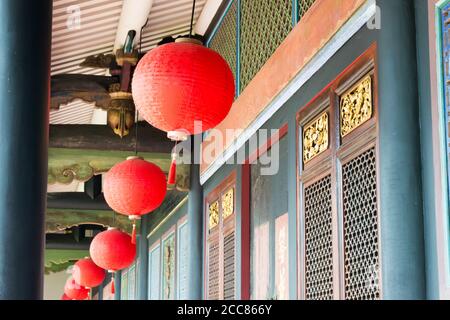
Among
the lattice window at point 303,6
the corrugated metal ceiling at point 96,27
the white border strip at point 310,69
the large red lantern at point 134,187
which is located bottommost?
the large red lantern at point 134,187

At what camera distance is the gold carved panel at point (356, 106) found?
3.53 m

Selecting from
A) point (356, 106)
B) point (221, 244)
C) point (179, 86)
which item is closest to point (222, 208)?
point (221, 244)

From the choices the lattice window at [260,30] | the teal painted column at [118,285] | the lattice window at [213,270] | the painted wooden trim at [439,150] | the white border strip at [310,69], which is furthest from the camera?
the teal painted column at [118,285]

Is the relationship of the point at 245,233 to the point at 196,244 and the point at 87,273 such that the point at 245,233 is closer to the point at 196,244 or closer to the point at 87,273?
the point at 196,244

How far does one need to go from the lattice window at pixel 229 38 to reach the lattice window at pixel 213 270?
141 cm

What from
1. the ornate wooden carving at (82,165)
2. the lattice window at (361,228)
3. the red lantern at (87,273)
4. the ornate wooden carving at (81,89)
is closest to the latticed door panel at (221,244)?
the ornate wooden carving at (82,165)

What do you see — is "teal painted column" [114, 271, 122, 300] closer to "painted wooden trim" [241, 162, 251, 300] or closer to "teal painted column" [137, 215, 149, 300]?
"teal painted column" [137, 215, 149, 300]

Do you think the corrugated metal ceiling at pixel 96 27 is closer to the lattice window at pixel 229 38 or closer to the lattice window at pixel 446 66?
the lattice window at pixel 229 38

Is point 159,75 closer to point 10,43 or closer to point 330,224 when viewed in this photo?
point 10,43

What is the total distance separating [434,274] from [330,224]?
3.21ft

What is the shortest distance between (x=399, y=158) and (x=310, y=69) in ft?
3.57

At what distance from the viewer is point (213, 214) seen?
6.76 m

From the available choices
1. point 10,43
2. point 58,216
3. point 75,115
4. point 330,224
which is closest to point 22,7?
point 10,43

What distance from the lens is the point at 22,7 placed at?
10.6 ft
